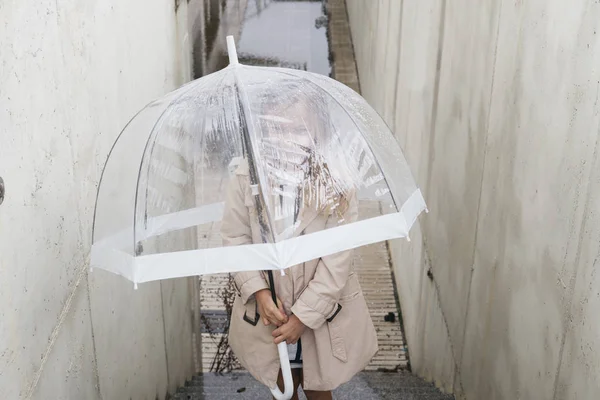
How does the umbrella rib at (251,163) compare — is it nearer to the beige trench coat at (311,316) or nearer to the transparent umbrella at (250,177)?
the transparent umbrella at (250,177)

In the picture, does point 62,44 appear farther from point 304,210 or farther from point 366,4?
point 366,4

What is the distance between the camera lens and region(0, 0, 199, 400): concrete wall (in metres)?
2.04

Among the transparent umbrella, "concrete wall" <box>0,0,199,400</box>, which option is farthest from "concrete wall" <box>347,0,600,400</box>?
"concrete wall" <box>0,0,199,400</box>

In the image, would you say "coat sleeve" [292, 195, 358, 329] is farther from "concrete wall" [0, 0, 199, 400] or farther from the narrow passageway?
"concrete wall" [0, 0, 199, 400]

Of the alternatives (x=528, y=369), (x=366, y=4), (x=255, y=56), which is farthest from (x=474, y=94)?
(x=255, y=56)

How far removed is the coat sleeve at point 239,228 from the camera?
2580 millimetres

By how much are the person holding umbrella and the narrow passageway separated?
0.12 meters

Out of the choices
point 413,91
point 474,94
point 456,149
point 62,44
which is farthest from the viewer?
point 413,91

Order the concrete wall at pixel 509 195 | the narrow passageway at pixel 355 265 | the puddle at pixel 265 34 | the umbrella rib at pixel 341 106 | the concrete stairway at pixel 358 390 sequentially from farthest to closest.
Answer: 1. the puddle at pixel 265 34
2. the narrow passageway at pixel 355 265
3. the concrete stairway at pixel 358 390
4. the umbrella rib at pixel 341 106
5. the concrete wall at pixel 509 195

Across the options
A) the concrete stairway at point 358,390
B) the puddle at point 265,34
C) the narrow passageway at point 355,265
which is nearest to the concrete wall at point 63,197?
the narrow passageway at point 355,265

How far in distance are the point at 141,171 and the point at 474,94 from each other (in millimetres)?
1994

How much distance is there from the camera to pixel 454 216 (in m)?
4.24

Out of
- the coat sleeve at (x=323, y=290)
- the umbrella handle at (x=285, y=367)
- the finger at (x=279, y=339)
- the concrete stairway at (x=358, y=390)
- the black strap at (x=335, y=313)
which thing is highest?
the coat sleeve at (x=323, y=290)

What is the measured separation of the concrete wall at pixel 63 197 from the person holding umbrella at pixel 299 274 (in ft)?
2.00
